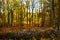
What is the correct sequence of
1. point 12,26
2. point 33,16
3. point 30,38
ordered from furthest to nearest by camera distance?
1. point 33,16
2. point 12,26
3. point 30,38

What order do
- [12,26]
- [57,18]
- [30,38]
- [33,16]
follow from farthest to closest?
[33,16], [12,26], [57,18], [30,38]

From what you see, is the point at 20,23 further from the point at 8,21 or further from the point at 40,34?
the point at 40,34

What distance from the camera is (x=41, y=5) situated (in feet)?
28.5

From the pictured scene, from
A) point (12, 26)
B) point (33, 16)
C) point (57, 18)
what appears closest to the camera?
point (57, 18)

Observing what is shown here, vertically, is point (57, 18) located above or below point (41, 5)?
below

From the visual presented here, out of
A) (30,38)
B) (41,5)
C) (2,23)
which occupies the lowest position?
(30,38)

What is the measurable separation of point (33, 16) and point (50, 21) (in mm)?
1229

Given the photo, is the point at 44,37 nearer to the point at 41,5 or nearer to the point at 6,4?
the point at 41,5

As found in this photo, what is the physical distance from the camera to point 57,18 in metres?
7.45

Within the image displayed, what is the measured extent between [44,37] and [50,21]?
150cm

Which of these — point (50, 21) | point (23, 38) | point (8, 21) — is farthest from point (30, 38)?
point (8, 21)

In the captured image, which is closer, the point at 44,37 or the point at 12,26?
the point at 44,37

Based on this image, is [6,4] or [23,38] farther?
[6,4]

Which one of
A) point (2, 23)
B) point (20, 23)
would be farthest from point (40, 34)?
point (2, 23)
